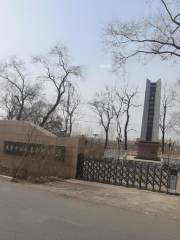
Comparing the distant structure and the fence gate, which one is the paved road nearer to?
the fence gate

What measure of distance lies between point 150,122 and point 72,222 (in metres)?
40.7

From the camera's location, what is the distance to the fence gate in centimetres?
1847

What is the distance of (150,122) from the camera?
159ft

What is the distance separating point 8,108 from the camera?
222ft

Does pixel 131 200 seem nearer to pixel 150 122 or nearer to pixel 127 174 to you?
pixel 127 174

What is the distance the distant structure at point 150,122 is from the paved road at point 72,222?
3634cm

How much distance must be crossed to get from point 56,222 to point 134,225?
187cm

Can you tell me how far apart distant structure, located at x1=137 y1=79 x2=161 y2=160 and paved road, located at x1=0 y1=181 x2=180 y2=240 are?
119ft

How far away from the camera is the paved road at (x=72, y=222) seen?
7480mm

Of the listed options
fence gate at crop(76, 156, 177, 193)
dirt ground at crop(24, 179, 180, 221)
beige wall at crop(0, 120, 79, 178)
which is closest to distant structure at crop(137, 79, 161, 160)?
beige wall at crop(0, 120, 79, 178)

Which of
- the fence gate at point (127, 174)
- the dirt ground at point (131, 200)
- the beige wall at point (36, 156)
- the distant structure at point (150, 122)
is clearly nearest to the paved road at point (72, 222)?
the dirt ground at point (131, 200)

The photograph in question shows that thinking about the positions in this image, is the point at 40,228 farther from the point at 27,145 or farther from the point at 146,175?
the point at 27,145

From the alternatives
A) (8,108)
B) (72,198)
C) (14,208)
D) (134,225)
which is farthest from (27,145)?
(8,108)

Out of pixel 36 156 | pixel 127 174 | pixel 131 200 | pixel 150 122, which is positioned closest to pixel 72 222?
pixel 131 200
